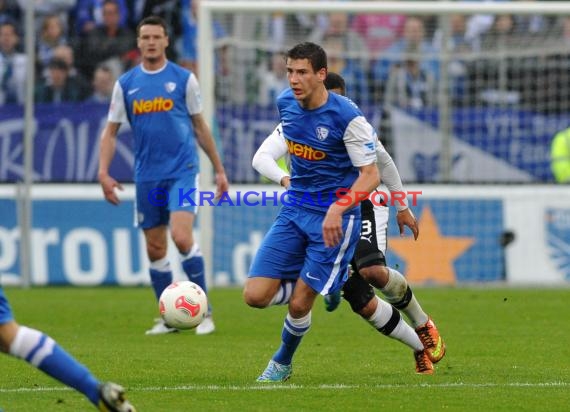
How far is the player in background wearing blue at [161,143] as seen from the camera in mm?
11438

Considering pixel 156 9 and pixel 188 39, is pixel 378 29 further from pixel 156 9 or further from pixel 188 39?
pixel 156 9

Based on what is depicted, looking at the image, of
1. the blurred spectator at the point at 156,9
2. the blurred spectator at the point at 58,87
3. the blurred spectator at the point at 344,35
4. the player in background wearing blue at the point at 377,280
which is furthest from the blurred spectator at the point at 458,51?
the player in background wearing blue at the point at 377,280

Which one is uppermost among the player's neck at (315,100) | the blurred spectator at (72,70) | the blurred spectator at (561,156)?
the player's neck at (315,100)

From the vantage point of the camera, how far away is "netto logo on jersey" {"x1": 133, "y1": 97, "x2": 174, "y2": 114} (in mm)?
11508

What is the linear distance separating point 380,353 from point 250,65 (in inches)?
341

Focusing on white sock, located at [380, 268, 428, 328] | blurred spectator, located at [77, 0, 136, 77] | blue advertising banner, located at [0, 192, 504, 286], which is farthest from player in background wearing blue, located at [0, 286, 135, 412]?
blurred spectator, located at [77, 0, 136, 77]

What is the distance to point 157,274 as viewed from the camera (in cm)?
1185

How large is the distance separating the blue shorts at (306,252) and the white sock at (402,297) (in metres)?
0.80

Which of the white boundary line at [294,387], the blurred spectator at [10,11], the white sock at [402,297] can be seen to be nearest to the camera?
the white boundary line at [294,387]

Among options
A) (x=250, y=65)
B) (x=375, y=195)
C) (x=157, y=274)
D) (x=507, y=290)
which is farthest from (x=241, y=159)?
(x=375, y=195)

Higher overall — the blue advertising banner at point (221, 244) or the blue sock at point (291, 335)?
the blue sock at point (291, 335)

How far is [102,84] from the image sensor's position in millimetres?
18672

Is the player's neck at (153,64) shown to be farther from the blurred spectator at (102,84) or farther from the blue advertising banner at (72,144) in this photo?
the blurred spectator at (102,84)

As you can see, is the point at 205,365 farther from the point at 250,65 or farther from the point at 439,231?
the point at 250,65
